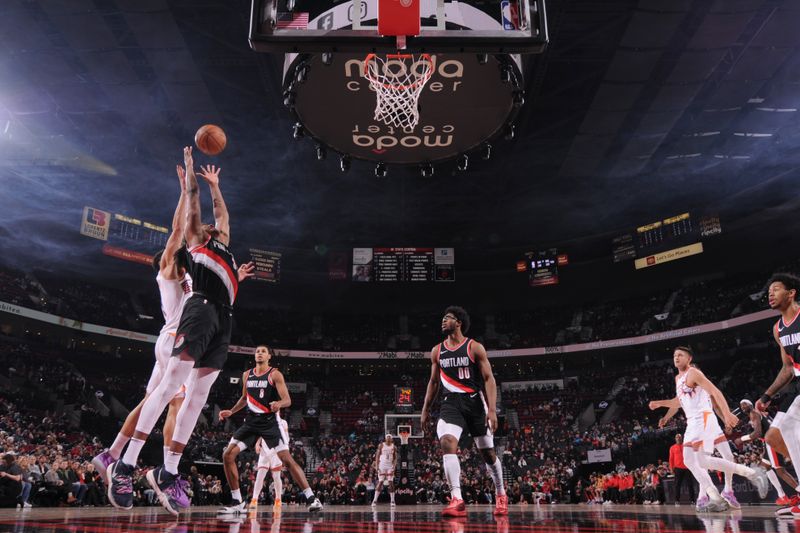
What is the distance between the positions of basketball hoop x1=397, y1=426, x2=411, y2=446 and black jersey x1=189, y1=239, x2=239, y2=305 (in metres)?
18.4

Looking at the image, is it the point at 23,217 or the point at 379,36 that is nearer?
the point at 379,36

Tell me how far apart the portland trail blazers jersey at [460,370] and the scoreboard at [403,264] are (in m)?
18.7

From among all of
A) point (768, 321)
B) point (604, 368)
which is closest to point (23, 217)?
point (604, 368)

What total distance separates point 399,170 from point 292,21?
14.0 meters

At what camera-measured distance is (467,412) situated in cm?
635

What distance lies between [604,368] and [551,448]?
9275mm

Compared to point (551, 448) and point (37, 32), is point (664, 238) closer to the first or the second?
point (551, 448)

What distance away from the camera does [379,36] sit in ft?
19.1

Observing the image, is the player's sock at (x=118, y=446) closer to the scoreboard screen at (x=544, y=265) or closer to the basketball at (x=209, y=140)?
the basketball at (x=209, y=140)

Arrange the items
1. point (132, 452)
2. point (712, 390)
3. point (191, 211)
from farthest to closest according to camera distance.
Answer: point (712, 390) < point (191, 211) < point (132, 452)

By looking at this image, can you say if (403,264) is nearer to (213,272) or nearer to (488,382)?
(488,382)

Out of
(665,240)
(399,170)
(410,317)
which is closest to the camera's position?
(399,170)

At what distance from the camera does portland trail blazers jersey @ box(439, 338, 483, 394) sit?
6.40 m

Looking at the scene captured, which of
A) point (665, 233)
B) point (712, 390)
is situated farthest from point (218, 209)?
point (665, 233)
